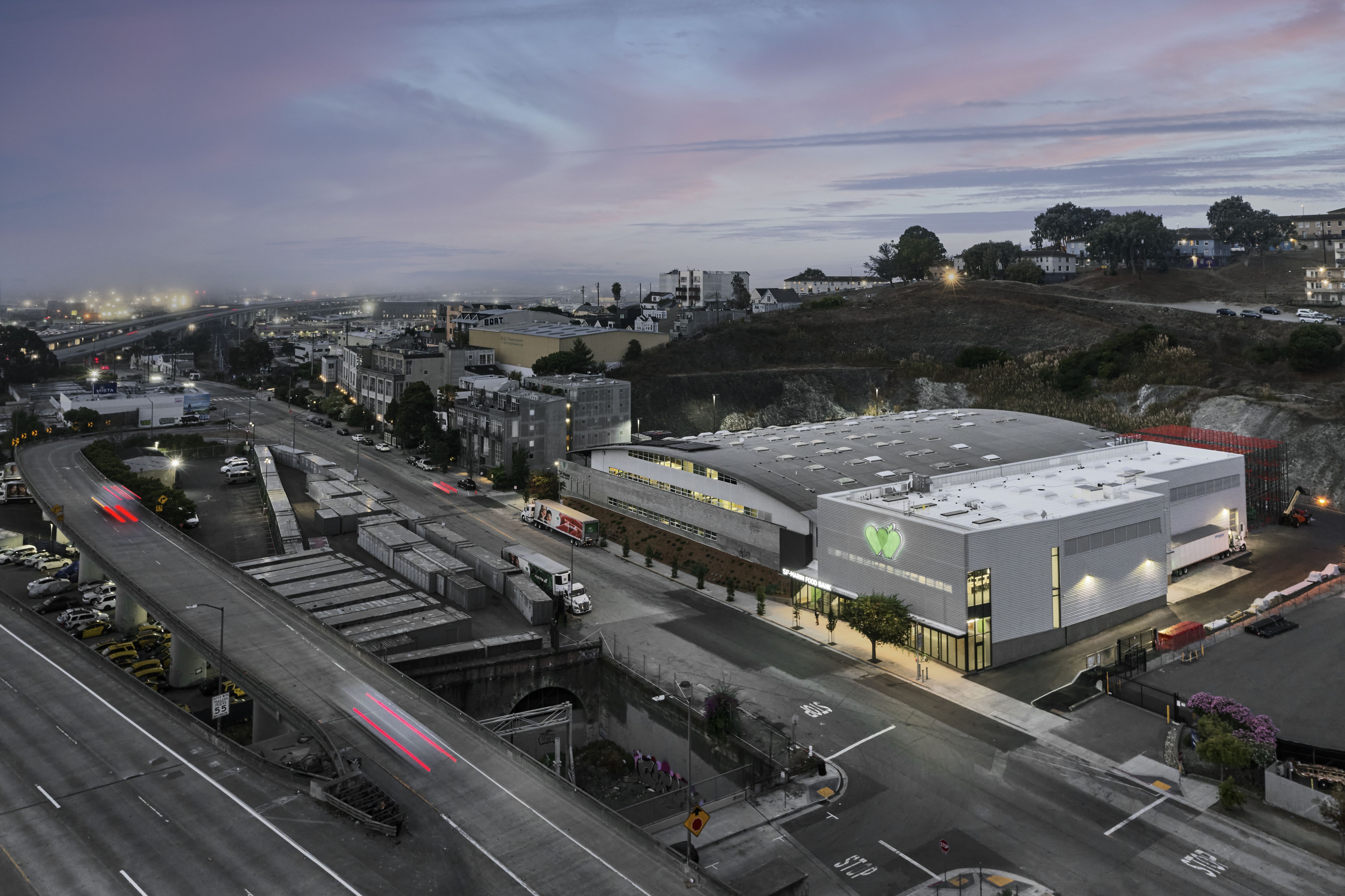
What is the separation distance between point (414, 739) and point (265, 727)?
13.1 meters

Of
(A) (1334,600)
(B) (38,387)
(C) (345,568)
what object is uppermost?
(B) (38,387)

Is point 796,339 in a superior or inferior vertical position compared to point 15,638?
superior

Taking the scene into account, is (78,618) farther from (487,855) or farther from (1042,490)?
(1042,490)

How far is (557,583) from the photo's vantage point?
5453cm

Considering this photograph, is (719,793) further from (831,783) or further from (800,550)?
(800,550)

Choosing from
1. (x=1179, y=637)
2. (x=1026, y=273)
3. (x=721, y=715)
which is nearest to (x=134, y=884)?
(x=721, y=715)

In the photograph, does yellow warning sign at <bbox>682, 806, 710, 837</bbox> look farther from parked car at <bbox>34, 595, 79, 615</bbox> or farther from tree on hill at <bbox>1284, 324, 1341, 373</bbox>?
tree on hill at <bbox>1284, 324, 1341, 373</bbox>

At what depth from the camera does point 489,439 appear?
94125mm

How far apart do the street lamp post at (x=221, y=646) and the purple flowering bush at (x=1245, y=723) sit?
41.3 metres

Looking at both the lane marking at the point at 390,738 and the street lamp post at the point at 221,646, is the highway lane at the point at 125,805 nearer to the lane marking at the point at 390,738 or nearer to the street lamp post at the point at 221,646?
the street lamp post at the point at 221,646

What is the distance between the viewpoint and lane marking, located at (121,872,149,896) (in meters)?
23.5

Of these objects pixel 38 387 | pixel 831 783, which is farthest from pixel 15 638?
pixel 38 387

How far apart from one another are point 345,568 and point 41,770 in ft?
87.3

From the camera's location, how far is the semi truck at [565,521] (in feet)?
230
